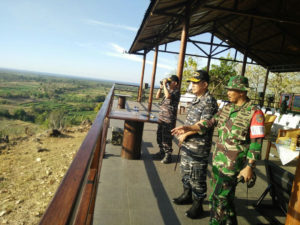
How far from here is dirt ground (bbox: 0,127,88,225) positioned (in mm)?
5125

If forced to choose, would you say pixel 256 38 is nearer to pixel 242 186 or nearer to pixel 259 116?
pixel 242 186

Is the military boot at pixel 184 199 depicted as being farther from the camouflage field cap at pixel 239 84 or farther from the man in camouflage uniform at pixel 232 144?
the camouflage field cap at pixel 239 84

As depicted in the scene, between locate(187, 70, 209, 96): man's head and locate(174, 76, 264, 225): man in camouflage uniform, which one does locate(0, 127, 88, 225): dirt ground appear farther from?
locate(187, 70, 209, 96): man's head

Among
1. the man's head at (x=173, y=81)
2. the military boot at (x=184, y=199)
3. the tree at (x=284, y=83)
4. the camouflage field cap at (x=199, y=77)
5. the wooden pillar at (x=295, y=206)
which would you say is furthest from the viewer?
the tree at (x=284, y=83)

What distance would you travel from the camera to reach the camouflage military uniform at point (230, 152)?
1841 mm

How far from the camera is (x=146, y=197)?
2707 millimetres

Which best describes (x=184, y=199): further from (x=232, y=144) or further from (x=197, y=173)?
(x=232, y=144)

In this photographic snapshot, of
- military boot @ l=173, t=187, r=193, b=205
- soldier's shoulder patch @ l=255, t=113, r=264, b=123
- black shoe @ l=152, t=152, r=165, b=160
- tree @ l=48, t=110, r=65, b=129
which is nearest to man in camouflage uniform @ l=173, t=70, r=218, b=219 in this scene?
military boot @ l=173, t=187, r=193, b=205

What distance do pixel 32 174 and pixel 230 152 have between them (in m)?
7.92

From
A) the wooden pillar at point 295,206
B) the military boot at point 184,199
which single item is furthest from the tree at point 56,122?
the wooden pillar at point 295,206

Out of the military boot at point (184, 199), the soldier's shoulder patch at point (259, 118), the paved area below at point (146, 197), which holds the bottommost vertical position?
the paved area below at point (146, 197)

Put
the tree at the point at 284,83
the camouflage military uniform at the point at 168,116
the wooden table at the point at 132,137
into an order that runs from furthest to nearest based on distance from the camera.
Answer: the tree at the point at 284,83 → the wooden table at the point at 132,137 → the camouflage military uniform at the point at 168,116

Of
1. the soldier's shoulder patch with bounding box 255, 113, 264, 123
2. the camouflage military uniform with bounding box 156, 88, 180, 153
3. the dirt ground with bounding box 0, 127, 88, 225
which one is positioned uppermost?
the soldier's shoulder patch with bounding box 255, 113, 264, 123

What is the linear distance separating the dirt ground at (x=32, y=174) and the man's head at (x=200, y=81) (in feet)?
14.2
